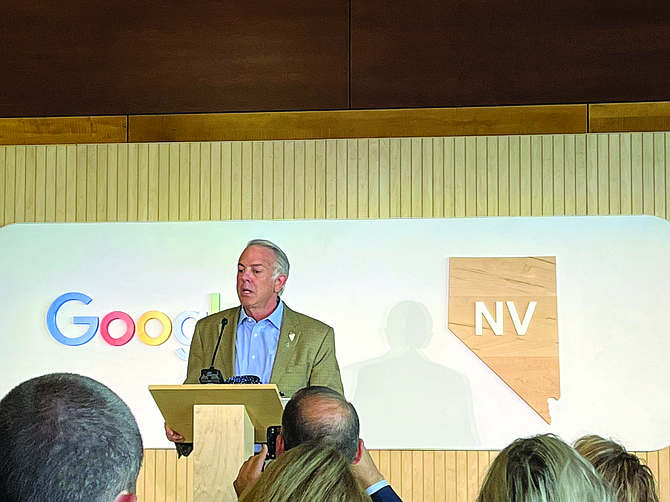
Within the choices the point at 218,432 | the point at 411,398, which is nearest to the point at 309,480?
the point at 218,432

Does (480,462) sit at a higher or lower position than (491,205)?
lower

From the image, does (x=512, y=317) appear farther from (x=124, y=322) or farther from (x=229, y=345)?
(x=124, y=322)

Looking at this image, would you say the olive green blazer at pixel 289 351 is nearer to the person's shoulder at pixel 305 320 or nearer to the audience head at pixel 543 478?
the person's shoulder at pixel 305 320

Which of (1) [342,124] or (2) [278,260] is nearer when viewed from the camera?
(2) [278,260]

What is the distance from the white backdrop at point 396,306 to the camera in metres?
5.96

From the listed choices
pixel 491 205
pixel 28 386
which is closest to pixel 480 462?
pixel 491 205

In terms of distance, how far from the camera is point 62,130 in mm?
6586

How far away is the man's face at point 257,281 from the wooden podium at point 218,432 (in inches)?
97.2

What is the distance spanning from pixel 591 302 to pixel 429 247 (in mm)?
948

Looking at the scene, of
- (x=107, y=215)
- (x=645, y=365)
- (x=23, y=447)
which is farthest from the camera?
(x=107, y=215)

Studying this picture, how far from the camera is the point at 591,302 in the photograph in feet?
19.8

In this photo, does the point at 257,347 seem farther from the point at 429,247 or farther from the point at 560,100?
the point at 560,100

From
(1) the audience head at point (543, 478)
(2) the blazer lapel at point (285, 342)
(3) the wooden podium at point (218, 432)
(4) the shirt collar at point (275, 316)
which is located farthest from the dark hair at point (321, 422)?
(4) the shirt collar at point (275, 316)

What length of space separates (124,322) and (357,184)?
1.56 metres
